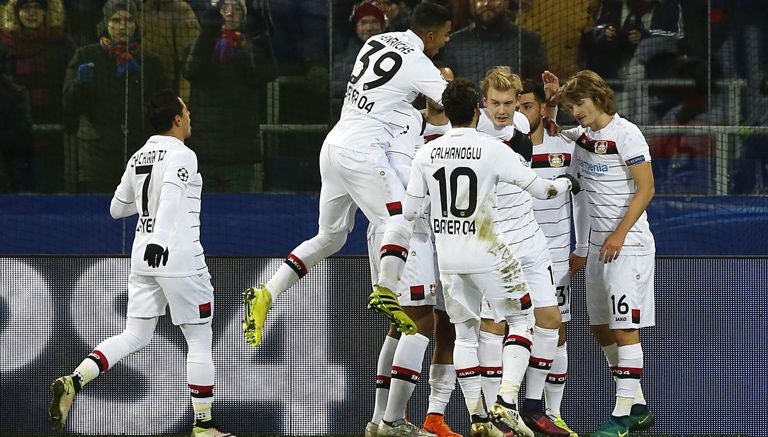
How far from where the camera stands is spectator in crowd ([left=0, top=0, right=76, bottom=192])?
1074 cm

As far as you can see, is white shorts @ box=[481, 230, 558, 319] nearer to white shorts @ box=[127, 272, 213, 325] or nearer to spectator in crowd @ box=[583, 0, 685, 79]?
white shorts @ box=[127, 272, 213, 325]

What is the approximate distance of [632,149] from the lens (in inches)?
266

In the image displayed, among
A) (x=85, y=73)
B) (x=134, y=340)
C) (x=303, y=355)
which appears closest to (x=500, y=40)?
(x=85, y=73)

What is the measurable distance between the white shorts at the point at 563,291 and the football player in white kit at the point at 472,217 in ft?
2.36

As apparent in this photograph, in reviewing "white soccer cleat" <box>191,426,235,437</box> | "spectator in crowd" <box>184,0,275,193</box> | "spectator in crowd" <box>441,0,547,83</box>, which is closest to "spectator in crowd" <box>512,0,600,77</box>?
"spectator in crowd" <box>441,0,547,83</box>

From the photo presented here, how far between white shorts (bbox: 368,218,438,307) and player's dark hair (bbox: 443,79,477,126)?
0.78 meters

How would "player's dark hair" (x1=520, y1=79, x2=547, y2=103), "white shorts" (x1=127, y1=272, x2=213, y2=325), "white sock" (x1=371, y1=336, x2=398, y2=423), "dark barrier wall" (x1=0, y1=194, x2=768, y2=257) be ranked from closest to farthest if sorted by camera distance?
"white shorts" (x1=127, y1=272, x2=213, y2=325) < "white sock" (x1=371, y1=336, x2=398, y2=423) < "player's dark hair" (x1=520, y1=79, x2=547, y2=103) < "dark barrier wall" (x1=0, y1=194, x2=768, y2=257)

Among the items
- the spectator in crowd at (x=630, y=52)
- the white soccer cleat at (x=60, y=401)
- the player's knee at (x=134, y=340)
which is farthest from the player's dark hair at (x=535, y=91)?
the spectator in crowd at (x=630, y=52)

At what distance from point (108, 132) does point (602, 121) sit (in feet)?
16.4

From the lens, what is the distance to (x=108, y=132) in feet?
35.1

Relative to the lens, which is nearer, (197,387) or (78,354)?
(197,387)

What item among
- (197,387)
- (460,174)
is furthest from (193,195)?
(460,174)

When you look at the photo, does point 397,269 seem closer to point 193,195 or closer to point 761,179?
point 193,195

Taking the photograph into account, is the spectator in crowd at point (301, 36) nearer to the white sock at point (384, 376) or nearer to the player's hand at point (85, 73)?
the player's hand at point (85, 73)
